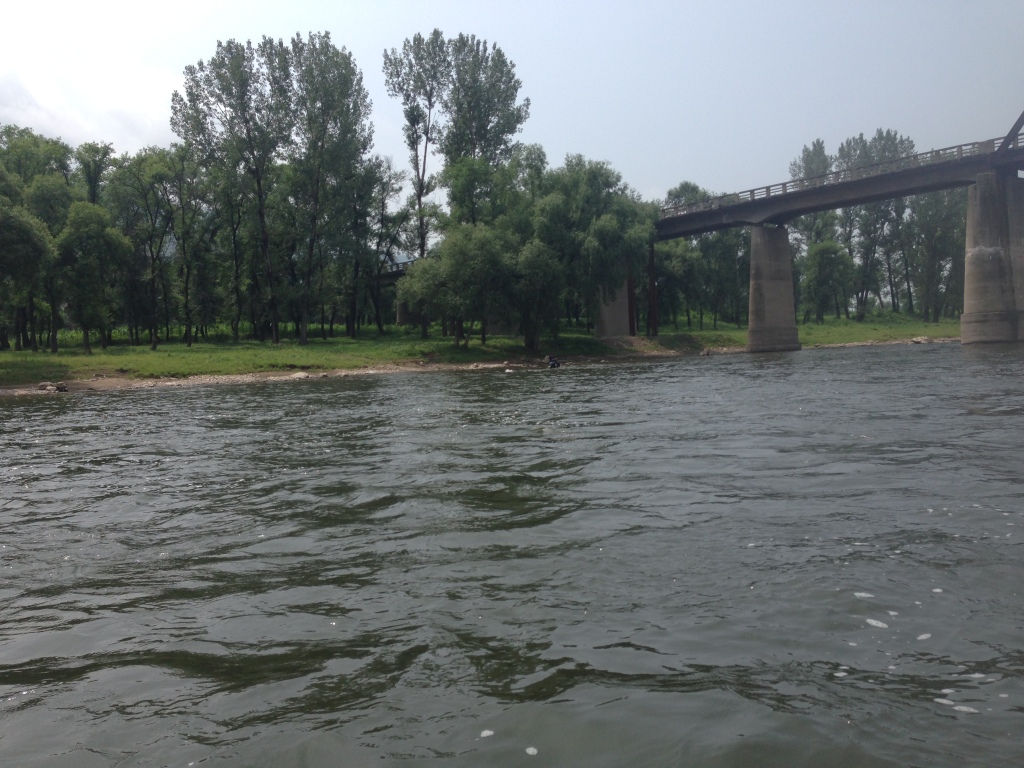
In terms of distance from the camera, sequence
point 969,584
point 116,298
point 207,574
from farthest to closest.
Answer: point 116,298
point 207,574
point 969,584

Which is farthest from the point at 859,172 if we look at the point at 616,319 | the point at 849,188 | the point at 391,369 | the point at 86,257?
the point at 86,257

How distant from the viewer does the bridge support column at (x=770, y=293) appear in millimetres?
75062

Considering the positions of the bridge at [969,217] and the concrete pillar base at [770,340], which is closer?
the bridge at [969,217]

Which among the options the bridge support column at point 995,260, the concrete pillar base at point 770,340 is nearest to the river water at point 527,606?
the bridge support column at point 995,260

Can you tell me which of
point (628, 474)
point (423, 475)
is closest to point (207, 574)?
point (423, 475)

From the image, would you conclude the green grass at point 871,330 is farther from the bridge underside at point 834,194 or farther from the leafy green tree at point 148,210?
the leafy green tree at point 148,210

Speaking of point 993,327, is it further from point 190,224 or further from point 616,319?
point 190,224

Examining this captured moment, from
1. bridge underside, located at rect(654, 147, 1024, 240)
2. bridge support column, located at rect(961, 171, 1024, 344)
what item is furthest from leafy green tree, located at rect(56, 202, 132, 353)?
bridge support column, located at rect(961, 171, 1024, 344)

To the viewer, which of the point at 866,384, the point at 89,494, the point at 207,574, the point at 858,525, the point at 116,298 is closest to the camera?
the point at 207,574

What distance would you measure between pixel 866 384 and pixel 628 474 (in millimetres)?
21397

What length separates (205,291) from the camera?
72.9 meters

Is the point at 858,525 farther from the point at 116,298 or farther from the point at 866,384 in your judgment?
the point at 116,298

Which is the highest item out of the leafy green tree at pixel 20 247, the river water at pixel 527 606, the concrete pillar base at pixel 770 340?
the leafy green tree at pixel 20 247

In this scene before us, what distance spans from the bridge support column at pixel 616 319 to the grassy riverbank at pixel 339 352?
2.27 metres
